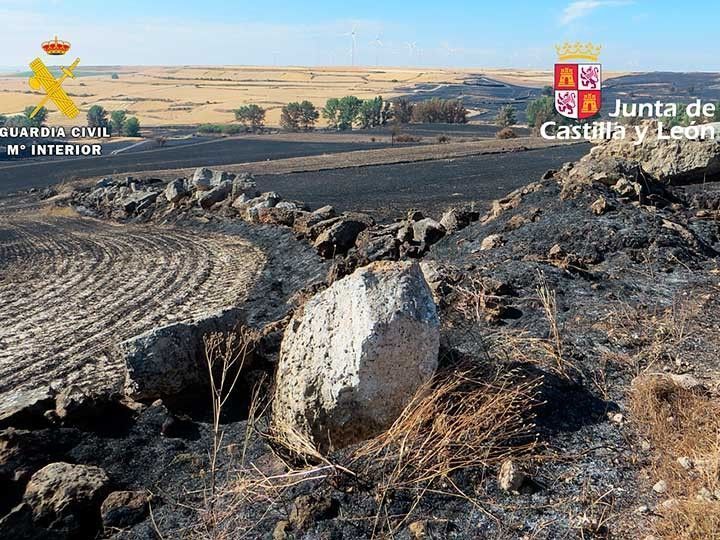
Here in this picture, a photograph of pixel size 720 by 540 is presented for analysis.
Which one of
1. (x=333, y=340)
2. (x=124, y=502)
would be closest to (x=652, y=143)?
(x=333, y=340)

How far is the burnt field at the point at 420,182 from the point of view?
17.8 metres

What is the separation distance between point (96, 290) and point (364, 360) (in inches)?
333

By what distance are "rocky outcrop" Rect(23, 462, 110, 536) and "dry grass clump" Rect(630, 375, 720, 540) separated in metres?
3.32

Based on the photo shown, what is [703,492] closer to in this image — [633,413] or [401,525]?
[633,413]

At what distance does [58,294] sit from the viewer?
35.4 feet

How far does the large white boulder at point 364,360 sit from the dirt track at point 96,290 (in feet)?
8.84

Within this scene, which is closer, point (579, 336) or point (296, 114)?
point (579, 336)

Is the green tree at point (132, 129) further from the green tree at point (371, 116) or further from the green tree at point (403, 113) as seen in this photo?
the green tree at point (403, 113)

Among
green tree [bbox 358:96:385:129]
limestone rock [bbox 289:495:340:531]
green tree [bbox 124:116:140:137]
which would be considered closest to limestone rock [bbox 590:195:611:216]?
limestone rock [bbox 289:495:340:531]

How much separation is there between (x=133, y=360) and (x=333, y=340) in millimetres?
2036

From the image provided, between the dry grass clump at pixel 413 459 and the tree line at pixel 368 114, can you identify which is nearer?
the dry grass clump at pixel 413 459

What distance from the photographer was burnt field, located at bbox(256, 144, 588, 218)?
17.8 meters

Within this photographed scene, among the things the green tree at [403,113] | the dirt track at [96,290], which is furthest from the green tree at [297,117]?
the dirt track at [96,290]

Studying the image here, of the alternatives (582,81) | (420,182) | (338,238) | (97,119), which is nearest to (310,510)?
(338,238)
